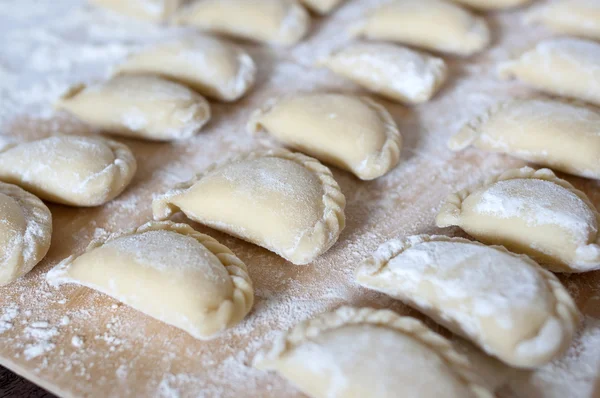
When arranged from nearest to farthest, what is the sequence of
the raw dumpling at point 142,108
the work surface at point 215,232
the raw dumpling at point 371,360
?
the raw dumpling at point 371,360 → the work surface at point 215,232 → the raw dumpling at point 142,108

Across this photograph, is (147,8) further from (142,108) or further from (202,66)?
(142,108)

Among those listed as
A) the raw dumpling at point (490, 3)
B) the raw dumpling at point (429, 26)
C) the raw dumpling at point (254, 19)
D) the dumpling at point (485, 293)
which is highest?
the raw dumpling at point (490, 3)

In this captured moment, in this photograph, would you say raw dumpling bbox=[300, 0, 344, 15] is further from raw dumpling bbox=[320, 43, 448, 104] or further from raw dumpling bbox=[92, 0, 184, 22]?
raw dumpling bbox=[92, 0, 184, 22]

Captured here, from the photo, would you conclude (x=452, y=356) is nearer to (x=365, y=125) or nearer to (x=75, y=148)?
(x=365, y=125)

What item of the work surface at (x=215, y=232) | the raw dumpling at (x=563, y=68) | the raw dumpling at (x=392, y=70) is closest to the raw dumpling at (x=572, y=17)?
the work surface at (x=215, y=232)

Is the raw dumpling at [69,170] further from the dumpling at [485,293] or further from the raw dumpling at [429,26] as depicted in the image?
the raw dumpling at [429,26]

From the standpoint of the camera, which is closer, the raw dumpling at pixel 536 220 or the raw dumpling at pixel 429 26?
the raw dumpling at pixel 536 220
